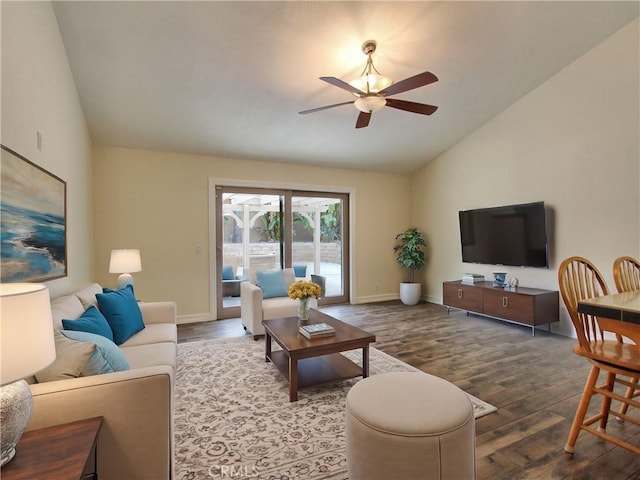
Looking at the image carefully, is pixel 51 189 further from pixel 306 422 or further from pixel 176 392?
pixel 306 422

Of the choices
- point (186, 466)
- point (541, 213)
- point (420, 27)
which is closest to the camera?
point (186, 466)

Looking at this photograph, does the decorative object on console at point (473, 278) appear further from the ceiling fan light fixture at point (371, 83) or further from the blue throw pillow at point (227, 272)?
the blue throw pillow at point (227, 272)

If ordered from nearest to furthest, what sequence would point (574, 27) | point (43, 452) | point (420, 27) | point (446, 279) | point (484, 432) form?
point (43, 452) → point (484, 432) → point (420, 27) → point (574, 27) → point (446, 279)

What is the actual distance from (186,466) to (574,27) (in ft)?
16.9

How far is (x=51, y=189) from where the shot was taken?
102 inches

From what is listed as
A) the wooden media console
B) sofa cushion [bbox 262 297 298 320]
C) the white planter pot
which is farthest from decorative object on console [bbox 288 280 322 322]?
the white planter pot

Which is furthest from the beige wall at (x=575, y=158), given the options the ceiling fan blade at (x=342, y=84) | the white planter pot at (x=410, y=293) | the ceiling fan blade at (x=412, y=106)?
the ceiling fan blade at (x=342, y=84)

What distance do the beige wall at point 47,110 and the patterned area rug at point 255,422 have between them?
4.85ft

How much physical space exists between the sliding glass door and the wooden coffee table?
228 cm

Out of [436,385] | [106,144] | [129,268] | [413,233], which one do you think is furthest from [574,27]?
[106,144]

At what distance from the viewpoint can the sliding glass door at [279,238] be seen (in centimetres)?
512

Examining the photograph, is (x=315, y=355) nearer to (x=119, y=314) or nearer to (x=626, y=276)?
(x=119, y=314)

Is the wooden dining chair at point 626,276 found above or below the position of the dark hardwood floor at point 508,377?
above

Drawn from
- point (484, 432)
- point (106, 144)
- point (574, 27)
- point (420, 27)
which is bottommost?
point (484, 432)
